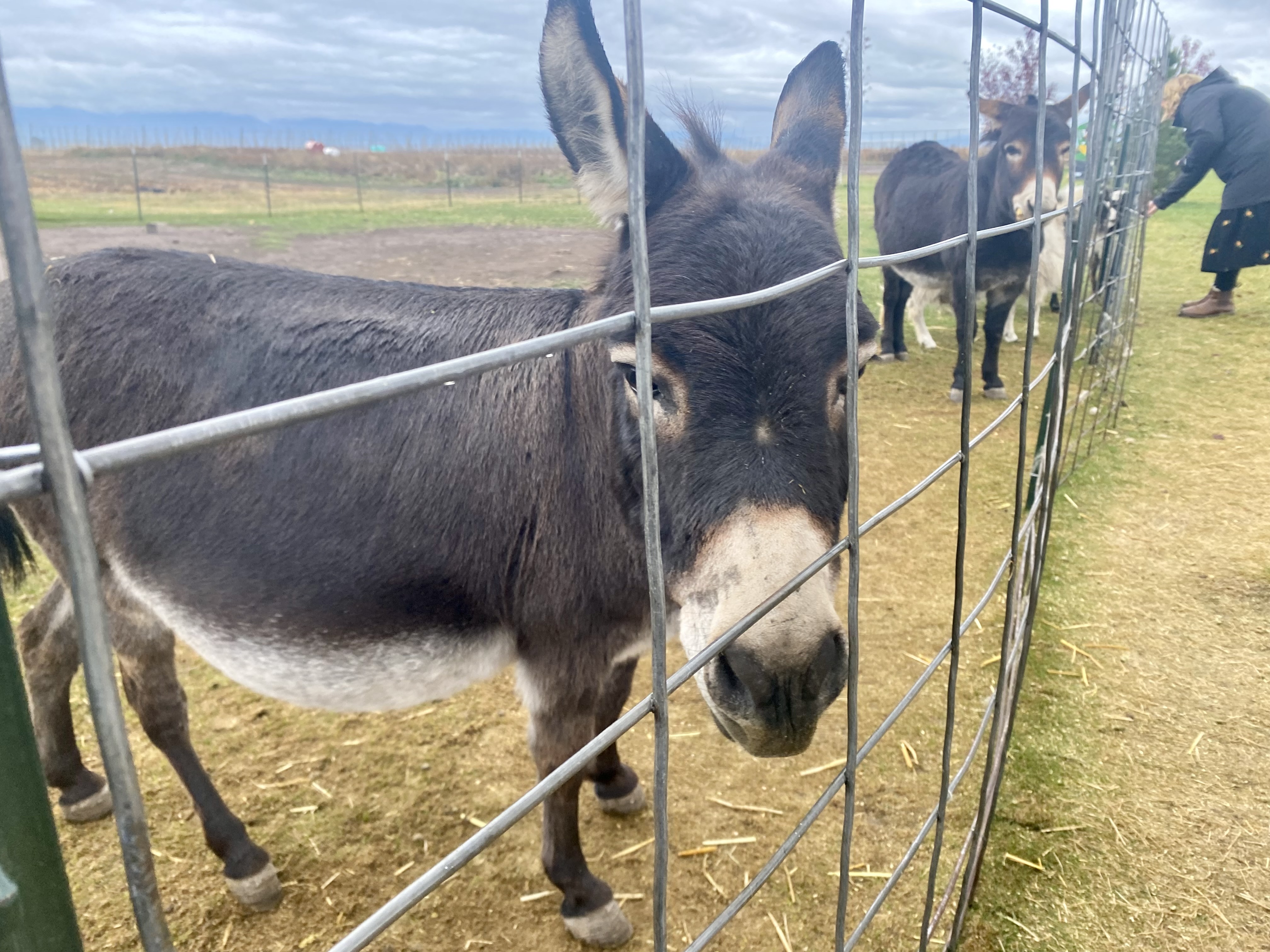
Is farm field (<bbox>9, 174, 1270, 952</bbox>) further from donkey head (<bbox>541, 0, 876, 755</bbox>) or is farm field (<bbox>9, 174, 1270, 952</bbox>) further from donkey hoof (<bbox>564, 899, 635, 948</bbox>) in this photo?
donkey head (<bbox>541, 0, 876, 755</bbox>)

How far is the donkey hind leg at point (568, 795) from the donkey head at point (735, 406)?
0.49m

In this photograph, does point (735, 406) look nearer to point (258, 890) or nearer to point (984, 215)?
point (258, 890)

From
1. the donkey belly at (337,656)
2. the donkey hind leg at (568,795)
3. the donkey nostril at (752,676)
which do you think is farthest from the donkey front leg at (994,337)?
the donkey nostril at (752,676)

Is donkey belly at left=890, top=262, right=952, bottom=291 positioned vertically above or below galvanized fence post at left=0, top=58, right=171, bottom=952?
below

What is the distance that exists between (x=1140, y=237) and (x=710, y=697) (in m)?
7.72

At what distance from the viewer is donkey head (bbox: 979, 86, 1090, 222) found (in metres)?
6.75

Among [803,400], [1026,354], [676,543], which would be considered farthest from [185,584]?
[1026,354]

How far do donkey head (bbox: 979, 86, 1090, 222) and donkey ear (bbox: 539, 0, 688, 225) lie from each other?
580cm

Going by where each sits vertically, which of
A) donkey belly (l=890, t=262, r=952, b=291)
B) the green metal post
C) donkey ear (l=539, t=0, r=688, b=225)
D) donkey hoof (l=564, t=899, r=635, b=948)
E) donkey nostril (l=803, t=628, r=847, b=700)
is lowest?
donkey hoof (l=564, t=899, r=635, b=948)

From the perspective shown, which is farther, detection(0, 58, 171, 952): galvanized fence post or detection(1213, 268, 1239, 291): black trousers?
detection(1213, 268, 1239, 291): black trousers

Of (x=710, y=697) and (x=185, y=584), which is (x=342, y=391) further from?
(x=185, y=584)

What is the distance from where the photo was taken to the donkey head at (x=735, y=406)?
1369 mm

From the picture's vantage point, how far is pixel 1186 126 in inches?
331

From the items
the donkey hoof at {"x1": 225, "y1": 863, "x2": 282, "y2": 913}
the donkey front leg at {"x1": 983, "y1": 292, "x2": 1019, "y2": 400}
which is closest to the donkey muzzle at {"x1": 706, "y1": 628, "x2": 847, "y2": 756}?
the donkey hoof at {"x1": 225, "y1": 863, "x2": 282, "y2": 913}
